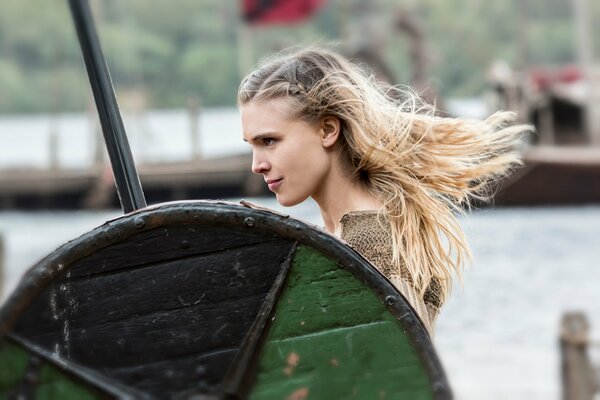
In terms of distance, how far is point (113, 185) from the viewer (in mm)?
26609

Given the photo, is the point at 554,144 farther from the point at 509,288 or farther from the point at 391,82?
the point at 509,288

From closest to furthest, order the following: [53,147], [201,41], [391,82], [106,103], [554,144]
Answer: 1. [106,103]
2. [391,82]
3. [53,147]
4. [554,144]
5. [201,41]

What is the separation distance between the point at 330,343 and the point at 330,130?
2.06 feet

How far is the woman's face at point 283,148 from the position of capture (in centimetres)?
215

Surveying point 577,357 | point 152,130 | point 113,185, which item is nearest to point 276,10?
point 113,185

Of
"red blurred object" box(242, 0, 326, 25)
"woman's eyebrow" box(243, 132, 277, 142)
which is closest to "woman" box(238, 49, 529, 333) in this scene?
"woman's eyebrow" box(243, 132, 277, 142)

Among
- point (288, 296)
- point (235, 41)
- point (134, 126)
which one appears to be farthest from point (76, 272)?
point (235, 41)

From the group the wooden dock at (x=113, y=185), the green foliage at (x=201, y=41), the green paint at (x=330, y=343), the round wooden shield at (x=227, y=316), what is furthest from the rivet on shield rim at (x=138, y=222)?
the green foliage at (x=201, y=41)

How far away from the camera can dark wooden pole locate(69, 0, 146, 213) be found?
2072mm

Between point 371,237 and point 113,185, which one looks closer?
point 371,237

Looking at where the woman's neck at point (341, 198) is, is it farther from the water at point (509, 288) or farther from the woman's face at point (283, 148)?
the water at point (509, 288)

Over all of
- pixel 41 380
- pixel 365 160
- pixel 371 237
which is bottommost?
pixel 41 380

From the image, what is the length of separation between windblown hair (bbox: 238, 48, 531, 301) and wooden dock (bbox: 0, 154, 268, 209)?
22.5m

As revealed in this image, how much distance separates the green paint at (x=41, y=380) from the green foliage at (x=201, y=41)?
126ft
